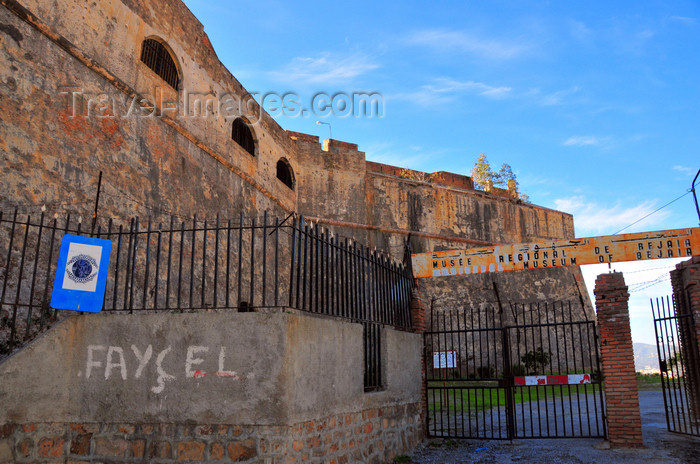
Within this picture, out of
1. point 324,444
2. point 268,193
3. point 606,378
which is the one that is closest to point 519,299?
point 268,193

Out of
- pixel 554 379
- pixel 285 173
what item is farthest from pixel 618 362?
pixel 285 173

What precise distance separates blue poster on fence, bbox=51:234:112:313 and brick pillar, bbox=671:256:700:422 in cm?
871

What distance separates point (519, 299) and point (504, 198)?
15.2ft

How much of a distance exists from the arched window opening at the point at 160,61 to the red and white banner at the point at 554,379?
906cm

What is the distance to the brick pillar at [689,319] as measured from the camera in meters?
8.60

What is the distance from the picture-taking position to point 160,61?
1111 centimetres

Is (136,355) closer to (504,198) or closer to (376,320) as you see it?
(376,320)

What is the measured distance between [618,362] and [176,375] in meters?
6.61

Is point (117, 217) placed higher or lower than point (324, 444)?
higher

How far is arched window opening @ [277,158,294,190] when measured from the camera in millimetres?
17406

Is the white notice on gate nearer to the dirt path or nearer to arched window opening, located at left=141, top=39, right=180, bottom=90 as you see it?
the dirt path

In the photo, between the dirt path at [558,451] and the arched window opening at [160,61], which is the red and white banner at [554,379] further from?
the arched window opening at [160,61]

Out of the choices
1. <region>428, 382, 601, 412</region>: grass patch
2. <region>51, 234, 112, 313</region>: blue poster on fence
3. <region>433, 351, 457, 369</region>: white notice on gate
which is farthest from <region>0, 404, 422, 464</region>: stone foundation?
<region>433, 351, 457, 369</region>: white notice on gate

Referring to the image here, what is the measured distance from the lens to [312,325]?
5.06 meters
